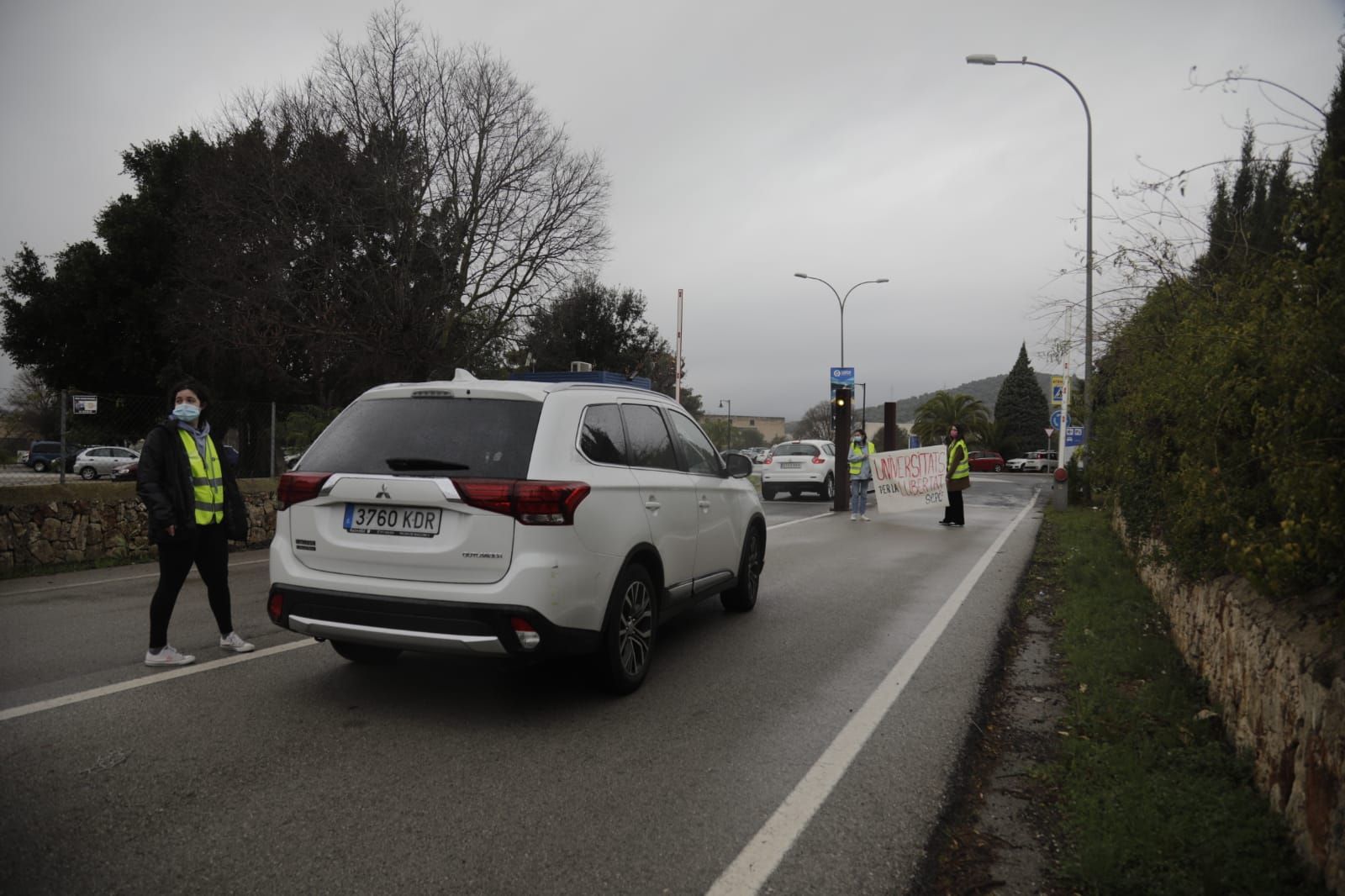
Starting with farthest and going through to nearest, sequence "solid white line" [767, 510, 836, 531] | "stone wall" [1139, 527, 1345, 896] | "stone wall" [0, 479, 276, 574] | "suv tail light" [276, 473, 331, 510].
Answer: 1. "solid white line" [767, 510, 836, 531]
2. "stone wall" [0, 479, 276, 574]
3. "suv tail light" [276, 473, 331, 510]
4. "stone wall" [1139, 527, 1345, 896]

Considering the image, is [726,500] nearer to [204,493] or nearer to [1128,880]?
[204,493]

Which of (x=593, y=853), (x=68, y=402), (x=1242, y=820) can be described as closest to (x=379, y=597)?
(x=593, y=853)

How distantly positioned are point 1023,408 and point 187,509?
267ft

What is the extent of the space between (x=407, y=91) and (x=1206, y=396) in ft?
80.0

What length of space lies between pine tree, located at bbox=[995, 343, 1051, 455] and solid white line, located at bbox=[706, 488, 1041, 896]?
251 ft

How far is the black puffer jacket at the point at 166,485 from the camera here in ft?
17.2

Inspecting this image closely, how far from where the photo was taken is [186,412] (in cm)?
557

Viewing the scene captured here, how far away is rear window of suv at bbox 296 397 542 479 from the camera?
439 cm

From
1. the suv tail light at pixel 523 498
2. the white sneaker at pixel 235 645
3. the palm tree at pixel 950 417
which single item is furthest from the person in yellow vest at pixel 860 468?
the palm tree at pixel 950 417

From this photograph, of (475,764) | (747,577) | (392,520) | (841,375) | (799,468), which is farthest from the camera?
(841,375)

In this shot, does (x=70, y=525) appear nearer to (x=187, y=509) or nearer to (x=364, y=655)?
(x=187, y=509)

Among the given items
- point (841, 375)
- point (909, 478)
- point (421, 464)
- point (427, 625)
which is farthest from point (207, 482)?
point (841, 375)

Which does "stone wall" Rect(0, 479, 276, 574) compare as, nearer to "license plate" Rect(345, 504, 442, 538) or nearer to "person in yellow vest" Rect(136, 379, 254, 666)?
"person in yellow vest" Rect(136, 379, 254, 666)

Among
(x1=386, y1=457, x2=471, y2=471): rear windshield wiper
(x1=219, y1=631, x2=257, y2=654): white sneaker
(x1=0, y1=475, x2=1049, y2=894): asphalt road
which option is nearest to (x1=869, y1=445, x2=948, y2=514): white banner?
(x1=0, y1=475, x2=1049, y2=894): asphalt road
